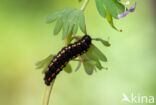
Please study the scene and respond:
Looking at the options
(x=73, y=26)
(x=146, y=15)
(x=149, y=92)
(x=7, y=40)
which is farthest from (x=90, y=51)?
(x=146, y=15)

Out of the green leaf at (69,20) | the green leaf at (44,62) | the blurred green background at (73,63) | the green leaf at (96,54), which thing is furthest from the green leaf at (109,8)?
the blurred green background at (73,63)

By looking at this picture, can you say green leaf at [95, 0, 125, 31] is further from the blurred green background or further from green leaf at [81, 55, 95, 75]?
the blurred green background

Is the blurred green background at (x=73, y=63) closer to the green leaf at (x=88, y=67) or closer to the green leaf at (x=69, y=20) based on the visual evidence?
the green leaf at (x=88, y=67)

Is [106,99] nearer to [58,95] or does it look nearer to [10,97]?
[58,95]

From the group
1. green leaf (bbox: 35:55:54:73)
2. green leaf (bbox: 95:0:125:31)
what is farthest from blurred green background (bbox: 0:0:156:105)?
green leaf (bbox: 95:0:125:31)

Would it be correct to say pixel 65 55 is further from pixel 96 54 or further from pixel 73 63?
pixel 73 63
